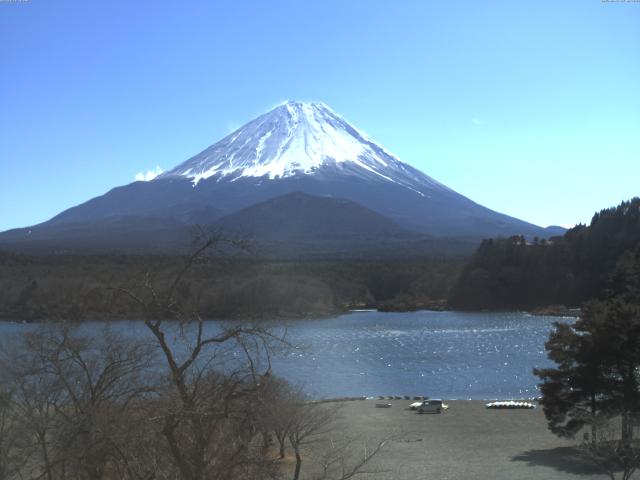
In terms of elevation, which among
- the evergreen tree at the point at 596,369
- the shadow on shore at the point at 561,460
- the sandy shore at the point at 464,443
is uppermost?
the evergreen tree at the point at 596,369

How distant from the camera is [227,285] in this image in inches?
1197

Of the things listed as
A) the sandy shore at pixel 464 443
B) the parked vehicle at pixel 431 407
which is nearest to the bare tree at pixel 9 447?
the sandy shore at pixel 464 443

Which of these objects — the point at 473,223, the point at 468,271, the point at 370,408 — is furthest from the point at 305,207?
the point at 370,408

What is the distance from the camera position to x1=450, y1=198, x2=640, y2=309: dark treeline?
6050cm

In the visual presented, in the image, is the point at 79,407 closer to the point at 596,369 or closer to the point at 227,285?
the point at 596,369

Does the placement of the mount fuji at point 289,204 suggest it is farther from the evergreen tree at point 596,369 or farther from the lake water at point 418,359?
the evergreen tree at point 596,369

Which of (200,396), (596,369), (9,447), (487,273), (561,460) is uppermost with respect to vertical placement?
(487,273)

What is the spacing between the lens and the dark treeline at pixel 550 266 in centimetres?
6050

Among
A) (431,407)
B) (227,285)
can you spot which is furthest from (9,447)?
(227,285)

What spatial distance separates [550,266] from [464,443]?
48735 mm

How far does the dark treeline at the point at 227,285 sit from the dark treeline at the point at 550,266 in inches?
233

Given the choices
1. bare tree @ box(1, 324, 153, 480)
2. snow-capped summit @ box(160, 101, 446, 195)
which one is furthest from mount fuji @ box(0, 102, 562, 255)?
bare tree @ box(1, 324, 153, 480)

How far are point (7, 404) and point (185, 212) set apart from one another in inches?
4020

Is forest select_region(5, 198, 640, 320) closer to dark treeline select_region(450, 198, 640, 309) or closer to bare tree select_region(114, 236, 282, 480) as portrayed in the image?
dark treeline select_region(450, 198, 640, 309)
